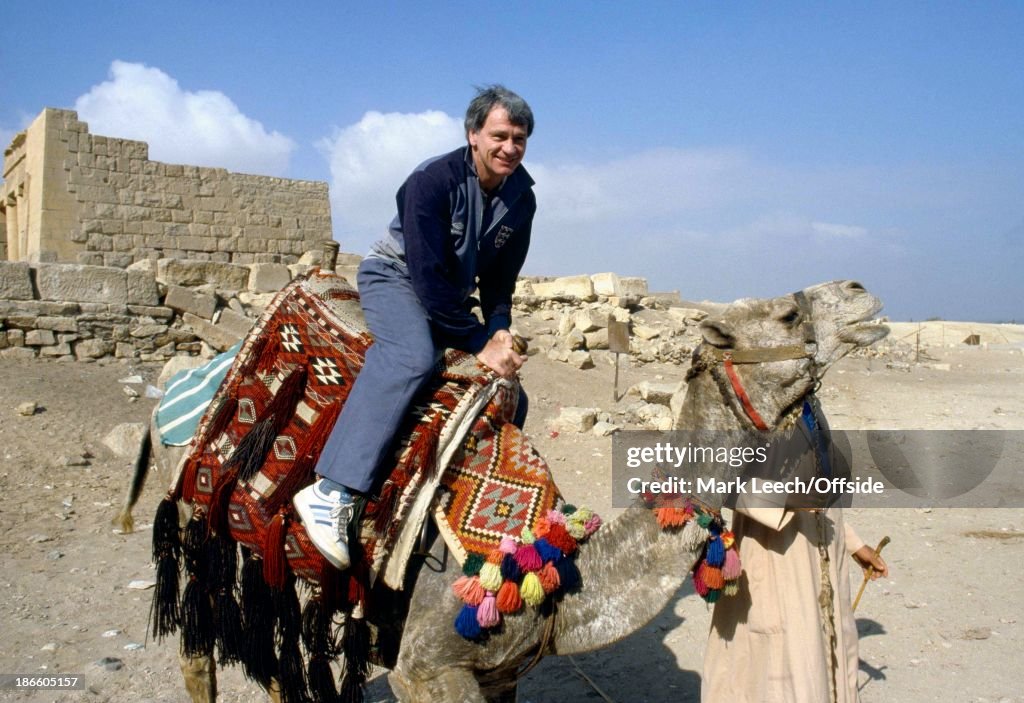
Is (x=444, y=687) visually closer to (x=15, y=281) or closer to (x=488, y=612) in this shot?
(x=488, y=612)

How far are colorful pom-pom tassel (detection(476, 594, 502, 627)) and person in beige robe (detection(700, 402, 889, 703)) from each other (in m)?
0.88

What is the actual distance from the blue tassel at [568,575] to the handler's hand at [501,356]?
0.73 m

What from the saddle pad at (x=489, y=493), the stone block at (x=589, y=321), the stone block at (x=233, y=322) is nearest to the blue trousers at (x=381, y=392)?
the saddle pad at (x=489, y=493)

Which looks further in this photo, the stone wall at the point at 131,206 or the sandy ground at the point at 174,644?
the stone wall at the point at 131,206

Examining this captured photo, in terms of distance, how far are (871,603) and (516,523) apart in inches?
153

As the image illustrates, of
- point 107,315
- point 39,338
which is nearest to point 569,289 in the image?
point 107,315

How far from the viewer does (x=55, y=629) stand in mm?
4730

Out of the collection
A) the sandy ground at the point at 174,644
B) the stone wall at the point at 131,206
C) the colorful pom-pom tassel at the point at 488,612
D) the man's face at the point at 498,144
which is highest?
the stone wall at the point at 131,206

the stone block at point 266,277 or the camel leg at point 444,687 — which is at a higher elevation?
the stone block at point 266,277

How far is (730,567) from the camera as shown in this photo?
249 cm

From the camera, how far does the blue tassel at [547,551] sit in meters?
2.53

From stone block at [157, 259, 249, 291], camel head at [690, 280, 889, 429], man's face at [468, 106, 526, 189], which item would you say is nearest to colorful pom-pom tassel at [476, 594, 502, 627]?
camel head at [690, 280, 889, 429]

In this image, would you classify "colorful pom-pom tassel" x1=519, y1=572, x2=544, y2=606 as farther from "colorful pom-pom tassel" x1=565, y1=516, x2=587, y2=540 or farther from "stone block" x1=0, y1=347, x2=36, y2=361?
"stone block" x1=0, y1=347, x2=36, y2=361

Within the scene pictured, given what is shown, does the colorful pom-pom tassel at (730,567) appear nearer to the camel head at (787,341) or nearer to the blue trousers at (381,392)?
the camel head at (787,341)
